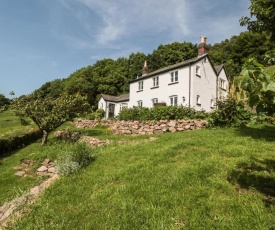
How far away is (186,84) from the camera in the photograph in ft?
88.1

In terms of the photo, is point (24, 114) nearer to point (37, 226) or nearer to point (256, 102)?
point (37, 226)

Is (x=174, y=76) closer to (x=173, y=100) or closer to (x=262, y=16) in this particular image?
(x=173, y=100)

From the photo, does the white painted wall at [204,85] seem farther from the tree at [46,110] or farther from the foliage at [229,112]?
the tree at [46,110]

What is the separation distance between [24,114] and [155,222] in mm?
13292

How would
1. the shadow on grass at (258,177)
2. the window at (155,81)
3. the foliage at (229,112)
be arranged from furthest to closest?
the window at (155,81) < the foliage at (229,112) < the shadow on grass at (258,177)

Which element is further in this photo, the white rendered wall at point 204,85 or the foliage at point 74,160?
→ the white rendered wall at point 204,85

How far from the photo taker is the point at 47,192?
6547 millimetres

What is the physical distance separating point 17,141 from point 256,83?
16600 millimetres

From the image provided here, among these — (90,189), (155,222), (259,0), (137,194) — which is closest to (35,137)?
(90,189)

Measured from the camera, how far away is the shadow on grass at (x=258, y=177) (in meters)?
5.29

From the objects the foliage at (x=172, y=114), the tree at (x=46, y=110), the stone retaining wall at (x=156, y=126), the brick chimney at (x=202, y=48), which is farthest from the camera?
the brick chimney at (x=202, y=48)

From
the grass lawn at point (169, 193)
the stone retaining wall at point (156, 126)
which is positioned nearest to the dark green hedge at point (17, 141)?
the stone retaining wall at point (156, 126)

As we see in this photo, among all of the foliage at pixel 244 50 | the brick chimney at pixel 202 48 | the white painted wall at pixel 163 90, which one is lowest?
the white painted wall at pixel 163 90

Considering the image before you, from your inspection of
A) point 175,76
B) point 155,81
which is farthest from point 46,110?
point 155,81
